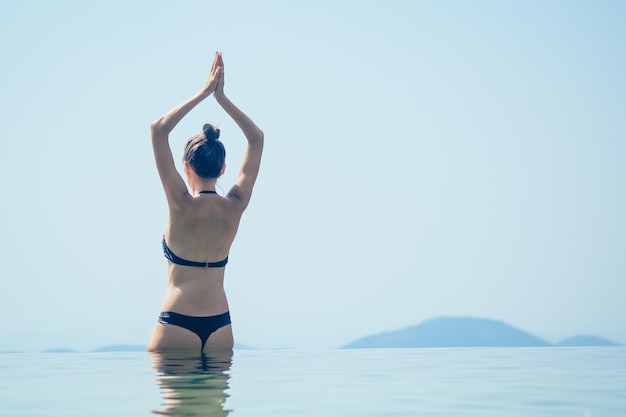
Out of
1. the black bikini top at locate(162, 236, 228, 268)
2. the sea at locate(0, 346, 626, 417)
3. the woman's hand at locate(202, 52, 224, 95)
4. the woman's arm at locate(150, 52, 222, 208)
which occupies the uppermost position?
the woman's hand at locate(202, 52, 224, 95)

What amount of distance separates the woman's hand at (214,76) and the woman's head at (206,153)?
1.75ft

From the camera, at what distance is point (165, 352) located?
23.6ft

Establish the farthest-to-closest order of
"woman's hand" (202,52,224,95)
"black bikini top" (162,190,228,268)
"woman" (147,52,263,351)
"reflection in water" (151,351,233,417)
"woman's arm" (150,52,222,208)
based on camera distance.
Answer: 1. "woman's hand" (202,52,224,95)
2. "black bikini top" (162,190,228,268)
3. "woman" (147,52,263,351)
4. "woman's arm" (150,52,222,208)
5. "reflection in water" (151,351,233,417)

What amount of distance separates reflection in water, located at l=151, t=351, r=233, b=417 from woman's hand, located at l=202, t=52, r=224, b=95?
2.51 metres

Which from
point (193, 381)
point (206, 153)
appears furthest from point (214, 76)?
point (193, 381)

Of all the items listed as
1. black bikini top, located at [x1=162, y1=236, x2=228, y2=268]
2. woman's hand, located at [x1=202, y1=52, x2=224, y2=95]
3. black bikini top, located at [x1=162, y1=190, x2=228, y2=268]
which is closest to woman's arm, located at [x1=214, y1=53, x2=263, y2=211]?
woman's hand, located at [x1=202, y1=52, x2=224, y2=95]

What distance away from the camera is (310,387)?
19.1 ft

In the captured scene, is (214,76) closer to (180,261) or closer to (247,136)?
(247,136)

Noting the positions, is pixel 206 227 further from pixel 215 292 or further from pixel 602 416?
pixel 602 416

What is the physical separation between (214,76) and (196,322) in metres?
2.37

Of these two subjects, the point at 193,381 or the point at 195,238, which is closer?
the point at 193,381

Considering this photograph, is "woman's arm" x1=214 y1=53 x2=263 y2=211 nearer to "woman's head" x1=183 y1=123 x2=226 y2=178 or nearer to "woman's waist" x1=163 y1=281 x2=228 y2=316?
"woman's head" x1=183 y1=123 x2=226 y2=178

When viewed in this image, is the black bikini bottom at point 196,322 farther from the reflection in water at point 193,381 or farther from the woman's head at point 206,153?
the woman's head at point 206,153

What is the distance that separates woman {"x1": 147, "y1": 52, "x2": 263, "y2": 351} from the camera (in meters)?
6.92
